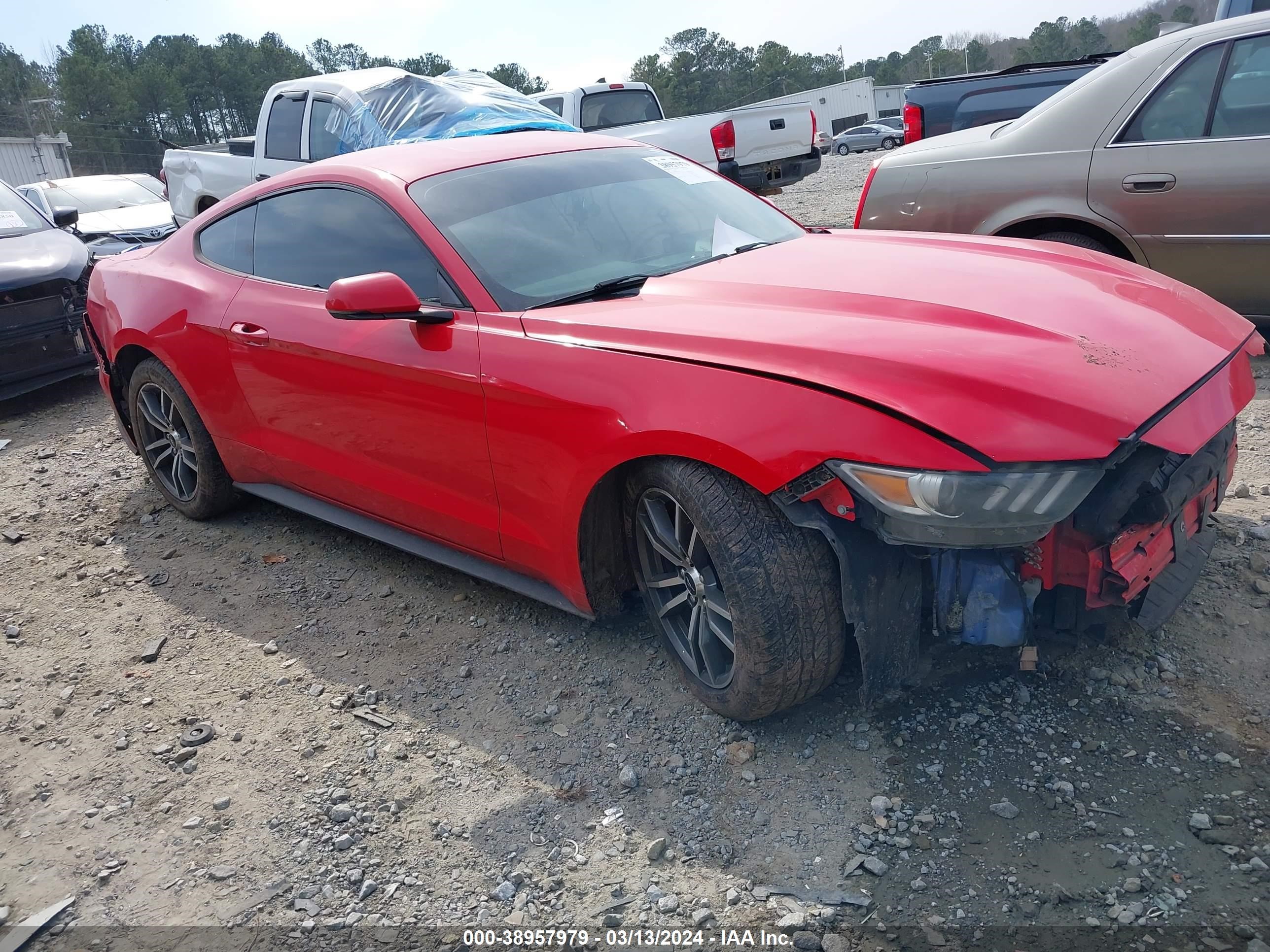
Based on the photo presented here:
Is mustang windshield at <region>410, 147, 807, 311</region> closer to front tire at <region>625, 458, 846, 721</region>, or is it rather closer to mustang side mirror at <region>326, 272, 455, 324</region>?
mustang side mirror at <region>326, 272, 455, 324</region>

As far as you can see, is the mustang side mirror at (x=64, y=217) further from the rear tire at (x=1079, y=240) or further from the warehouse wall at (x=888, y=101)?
the warehouse wall at (x=888, y=101)

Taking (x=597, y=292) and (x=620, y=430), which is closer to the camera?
(x=620, y=430)

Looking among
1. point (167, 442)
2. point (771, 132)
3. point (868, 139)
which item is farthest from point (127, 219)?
point (868, 139)

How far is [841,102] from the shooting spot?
5844cm

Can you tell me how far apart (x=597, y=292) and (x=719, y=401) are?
0.78 m

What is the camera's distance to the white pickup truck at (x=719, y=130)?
35.1 ft

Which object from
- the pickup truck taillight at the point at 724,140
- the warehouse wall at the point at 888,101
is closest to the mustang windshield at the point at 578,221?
the pickup truck taillight at the point at 724,140

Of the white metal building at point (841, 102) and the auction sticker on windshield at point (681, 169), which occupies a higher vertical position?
the auction sticker on windshield at point (681, 169)

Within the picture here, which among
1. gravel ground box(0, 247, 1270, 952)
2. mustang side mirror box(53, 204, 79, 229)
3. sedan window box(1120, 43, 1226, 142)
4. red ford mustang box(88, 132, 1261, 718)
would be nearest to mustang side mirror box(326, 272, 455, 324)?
red ford mustang box(88, 132, 1261, 718)

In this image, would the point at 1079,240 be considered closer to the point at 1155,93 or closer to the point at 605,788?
the point at 1155,93

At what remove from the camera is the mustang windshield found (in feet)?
10.5

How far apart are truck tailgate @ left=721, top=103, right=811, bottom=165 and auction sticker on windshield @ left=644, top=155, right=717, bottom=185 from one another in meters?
7.48

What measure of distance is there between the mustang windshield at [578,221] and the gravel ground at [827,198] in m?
4.77

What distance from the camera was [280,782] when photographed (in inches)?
112
